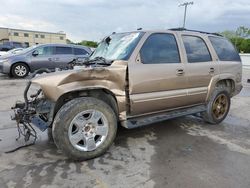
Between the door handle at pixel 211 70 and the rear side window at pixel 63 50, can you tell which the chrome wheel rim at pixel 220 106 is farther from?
the rear side window at pixel 63 50

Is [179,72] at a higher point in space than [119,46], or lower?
lower

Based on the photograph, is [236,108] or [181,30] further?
[236,108]

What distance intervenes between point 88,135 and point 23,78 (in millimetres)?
9178

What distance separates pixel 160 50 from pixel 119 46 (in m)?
0.72

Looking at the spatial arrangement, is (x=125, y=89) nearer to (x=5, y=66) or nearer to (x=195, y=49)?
(x=195, y=49)

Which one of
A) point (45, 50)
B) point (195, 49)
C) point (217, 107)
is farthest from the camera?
point (45, 50)

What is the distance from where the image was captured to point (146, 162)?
3.23 m

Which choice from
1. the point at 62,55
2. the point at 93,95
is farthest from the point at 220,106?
the point at 62,55

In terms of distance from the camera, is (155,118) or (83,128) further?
(155,118)

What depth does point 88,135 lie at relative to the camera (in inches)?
128

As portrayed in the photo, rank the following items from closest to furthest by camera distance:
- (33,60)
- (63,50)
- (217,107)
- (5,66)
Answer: (217,107) → (5,66) → (33,60) → (63,50)

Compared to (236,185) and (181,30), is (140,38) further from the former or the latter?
(236,185)

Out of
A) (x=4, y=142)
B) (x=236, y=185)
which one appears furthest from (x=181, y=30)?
(x=4, y=142)

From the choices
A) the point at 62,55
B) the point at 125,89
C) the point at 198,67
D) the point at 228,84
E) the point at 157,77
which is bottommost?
the point at 228,84
